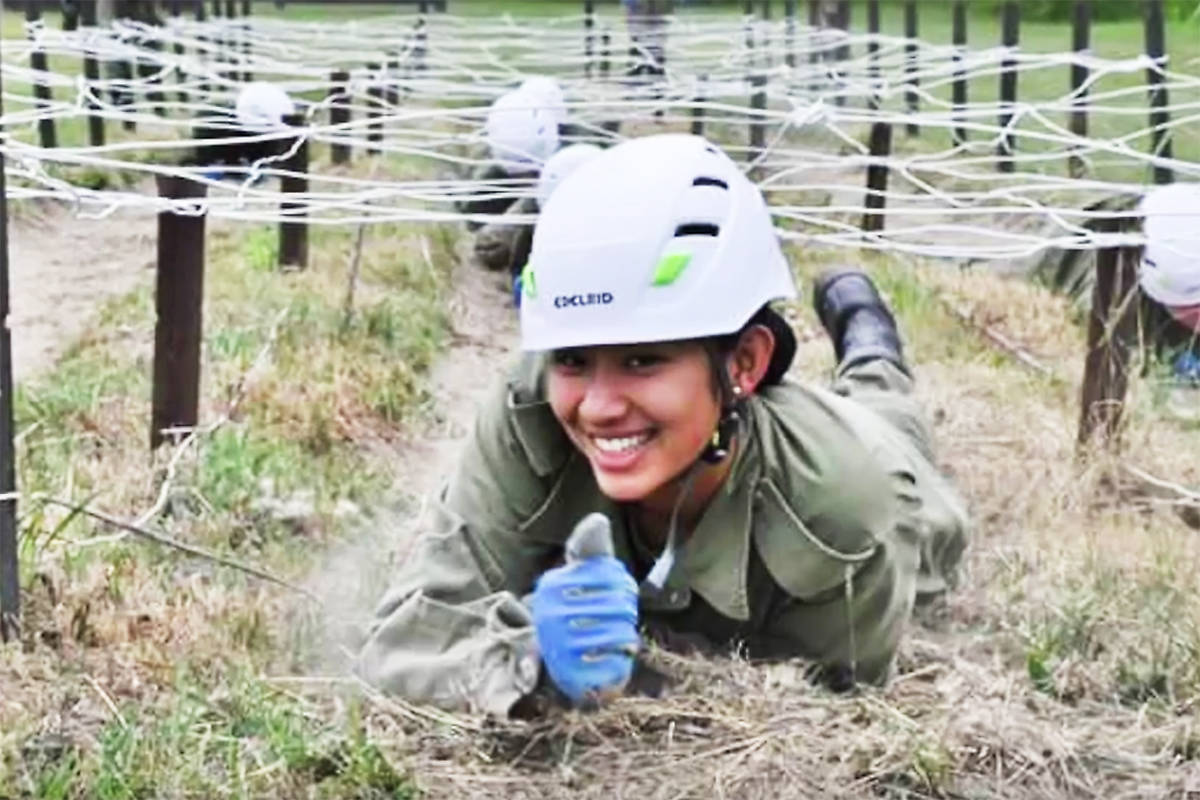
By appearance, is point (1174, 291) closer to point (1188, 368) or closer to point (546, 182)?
point (1188, 368)

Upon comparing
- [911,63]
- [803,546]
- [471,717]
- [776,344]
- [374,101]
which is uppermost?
[911,63]

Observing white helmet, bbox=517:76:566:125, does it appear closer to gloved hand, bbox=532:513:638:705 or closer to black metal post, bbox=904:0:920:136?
black metal post, bbox=904:0:920:136

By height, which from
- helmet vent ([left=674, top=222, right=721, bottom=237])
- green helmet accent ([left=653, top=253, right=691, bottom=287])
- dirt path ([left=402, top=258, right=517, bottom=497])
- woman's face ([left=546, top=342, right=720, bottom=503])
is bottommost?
dirt path ([left=402, top=258, right=517, bottom=497])

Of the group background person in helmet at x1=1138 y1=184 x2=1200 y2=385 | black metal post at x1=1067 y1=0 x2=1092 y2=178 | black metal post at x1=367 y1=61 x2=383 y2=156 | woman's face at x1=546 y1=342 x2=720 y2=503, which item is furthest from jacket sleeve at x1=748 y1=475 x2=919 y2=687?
black metal post at x1=1067 y1=0 x2=1092 y2=178

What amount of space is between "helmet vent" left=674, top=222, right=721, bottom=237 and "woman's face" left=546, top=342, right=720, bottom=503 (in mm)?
130

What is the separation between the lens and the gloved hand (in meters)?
2.35

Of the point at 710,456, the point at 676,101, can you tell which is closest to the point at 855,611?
the point at 710,456

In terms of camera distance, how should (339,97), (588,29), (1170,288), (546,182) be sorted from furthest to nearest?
1. (588,29)
2. (339,97)
3. (1170,288)
4. (546,182)

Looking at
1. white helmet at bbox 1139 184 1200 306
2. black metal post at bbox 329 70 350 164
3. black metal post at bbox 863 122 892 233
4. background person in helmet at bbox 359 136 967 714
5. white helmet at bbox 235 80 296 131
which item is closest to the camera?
background person in helmet at bbox 359 136 967 714

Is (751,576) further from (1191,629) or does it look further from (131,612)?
(131,612)

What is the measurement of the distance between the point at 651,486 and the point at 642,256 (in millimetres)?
276

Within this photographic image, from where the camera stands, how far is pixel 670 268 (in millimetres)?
2570

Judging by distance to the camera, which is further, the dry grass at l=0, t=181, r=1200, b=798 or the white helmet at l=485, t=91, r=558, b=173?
the white helmet at l=485, t=91, r=558, b=173

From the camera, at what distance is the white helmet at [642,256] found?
253 cm
